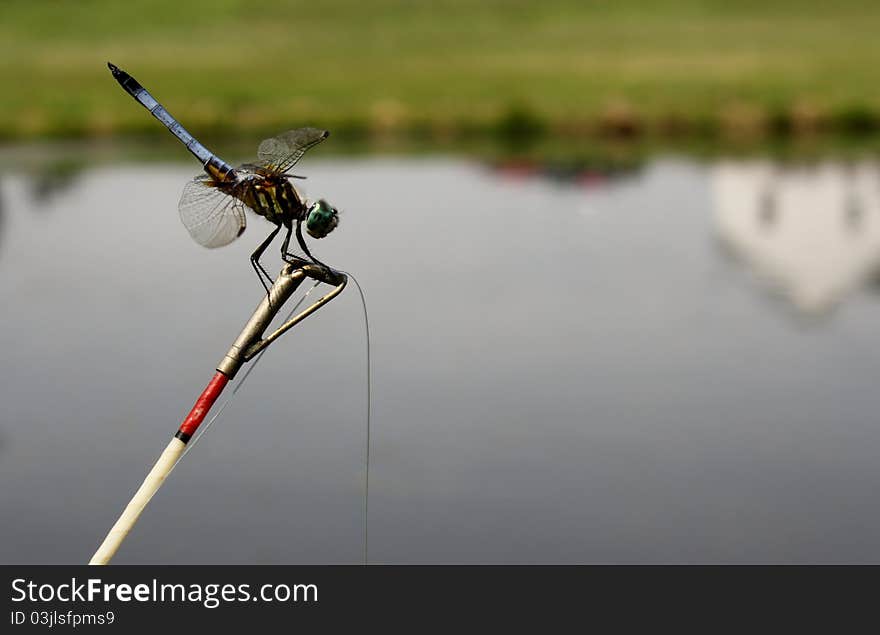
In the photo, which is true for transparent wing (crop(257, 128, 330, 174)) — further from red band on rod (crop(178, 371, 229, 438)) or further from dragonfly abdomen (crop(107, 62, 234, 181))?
red band on rod (crop(178, 371, 229, 438))

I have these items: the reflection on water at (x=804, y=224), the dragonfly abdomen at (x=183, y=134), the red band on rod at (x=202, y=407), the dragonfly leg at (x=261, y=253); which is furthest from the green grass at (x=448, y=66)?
the red band on rod at (x=202, y=407)

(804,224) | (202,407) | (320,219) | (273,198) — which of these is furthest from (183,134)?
(804,224)

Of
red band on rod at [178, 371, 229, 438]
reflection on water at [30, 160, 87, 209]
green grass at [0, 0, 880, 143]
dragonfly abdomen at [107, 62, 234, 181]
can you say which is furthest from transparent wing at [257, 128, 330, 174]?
green grass at [0, 0, 880, 143]

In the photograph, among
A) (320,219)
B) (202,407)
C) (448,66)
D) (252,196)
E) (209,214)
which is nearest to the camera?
(202,407)

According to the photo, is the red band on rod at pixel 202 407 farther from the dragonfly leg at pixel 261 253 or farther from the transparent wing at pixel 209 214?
the transparent wing at pixel 209 214

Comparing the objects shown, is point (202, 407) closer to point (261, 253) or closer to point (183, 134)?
point (261, 253)

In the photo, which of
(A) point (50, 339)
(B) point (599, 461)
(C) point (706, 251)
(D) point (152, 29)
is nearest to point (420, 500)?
(B) point (599, 461)

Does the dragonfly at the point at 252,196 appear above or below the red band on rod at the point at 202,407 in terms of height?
above
